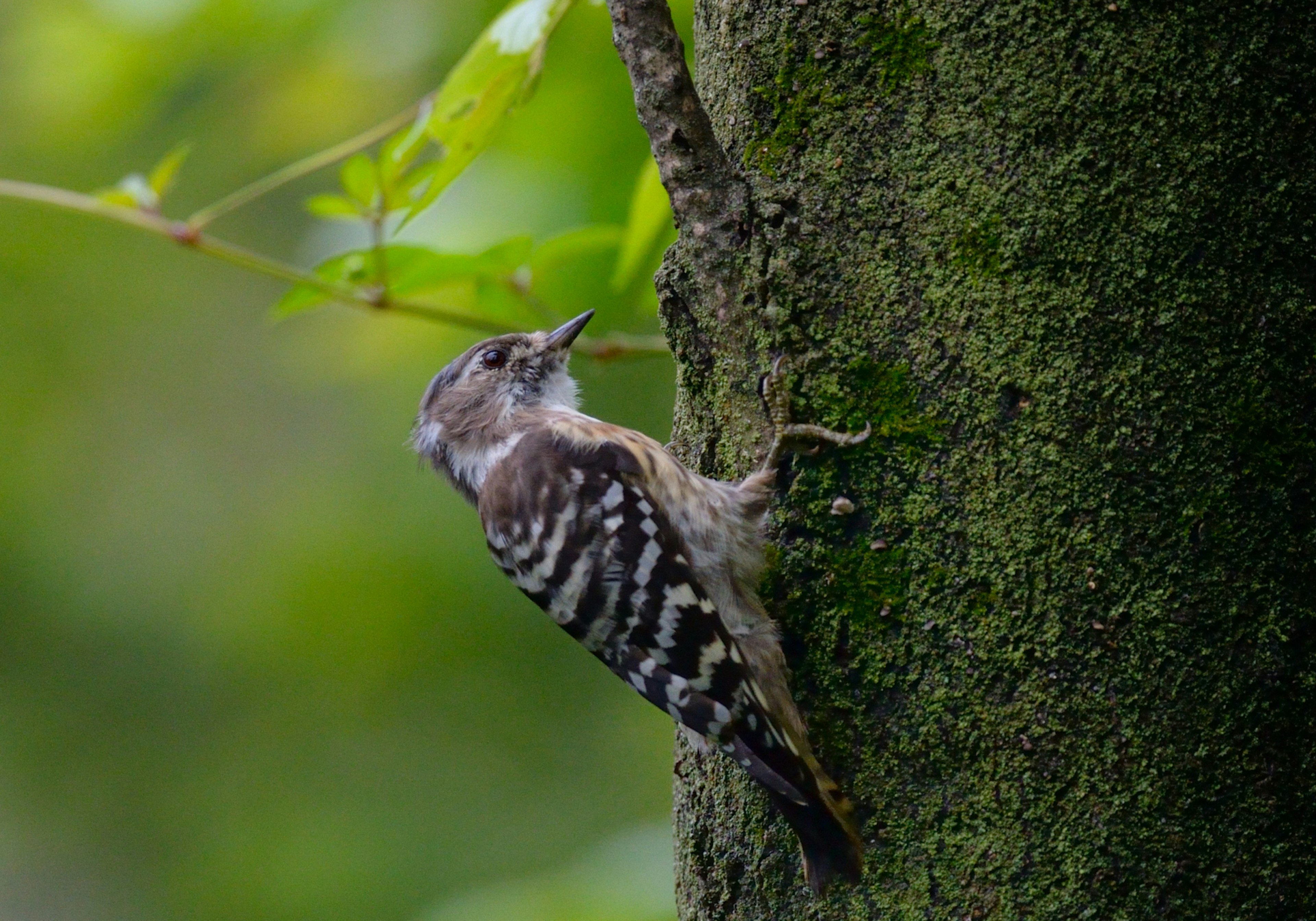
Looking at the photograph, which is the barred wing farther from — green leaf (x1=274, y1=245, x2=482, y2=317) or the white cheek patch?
green leaf (x1=274, y1=245, x2=482, y2=317)

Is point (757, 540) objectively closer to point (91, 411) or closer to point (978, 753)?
point (978, 753)

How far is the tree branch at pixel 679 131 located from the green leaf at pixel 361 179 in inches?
25.0

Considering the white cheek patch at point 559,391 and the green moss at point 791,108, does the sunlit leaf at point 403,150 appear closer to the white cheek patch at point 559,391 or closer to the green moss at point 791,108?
the green moss at point 791,108

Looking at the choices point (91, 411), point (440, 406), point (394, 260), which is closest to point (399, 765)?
point (91, 411)

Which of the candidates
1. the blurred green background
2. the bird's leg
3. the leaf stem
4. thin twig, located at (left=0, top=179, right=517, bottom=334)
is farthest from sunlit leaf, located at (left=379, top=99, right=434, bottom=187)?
the blurred green background

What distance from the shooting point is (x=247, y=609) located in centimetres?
604

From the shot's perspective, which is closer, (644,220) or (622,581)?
(622,581)

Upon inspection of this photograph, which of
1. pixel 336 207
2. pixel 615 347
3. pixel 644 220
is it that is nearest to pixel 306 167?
pixel 336 207

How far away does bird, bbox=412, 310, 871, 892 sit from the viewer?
1946 mm

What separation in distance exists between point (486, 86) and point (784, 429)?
954 millimetres

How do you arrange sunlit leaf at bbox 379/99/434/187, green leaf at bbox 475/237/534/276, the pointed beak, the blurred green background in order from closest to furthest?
sunlit leaf at bbox 379/99/434/187 → green leaf at bbox 475/237/534/276 → the pointed beak → the blurred green background

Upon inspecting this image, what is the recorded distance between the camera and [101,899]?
7.25 meters

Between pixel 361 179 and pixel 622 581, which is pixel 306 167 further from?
pixel 622 581

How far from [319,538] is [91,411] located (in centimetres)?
226
